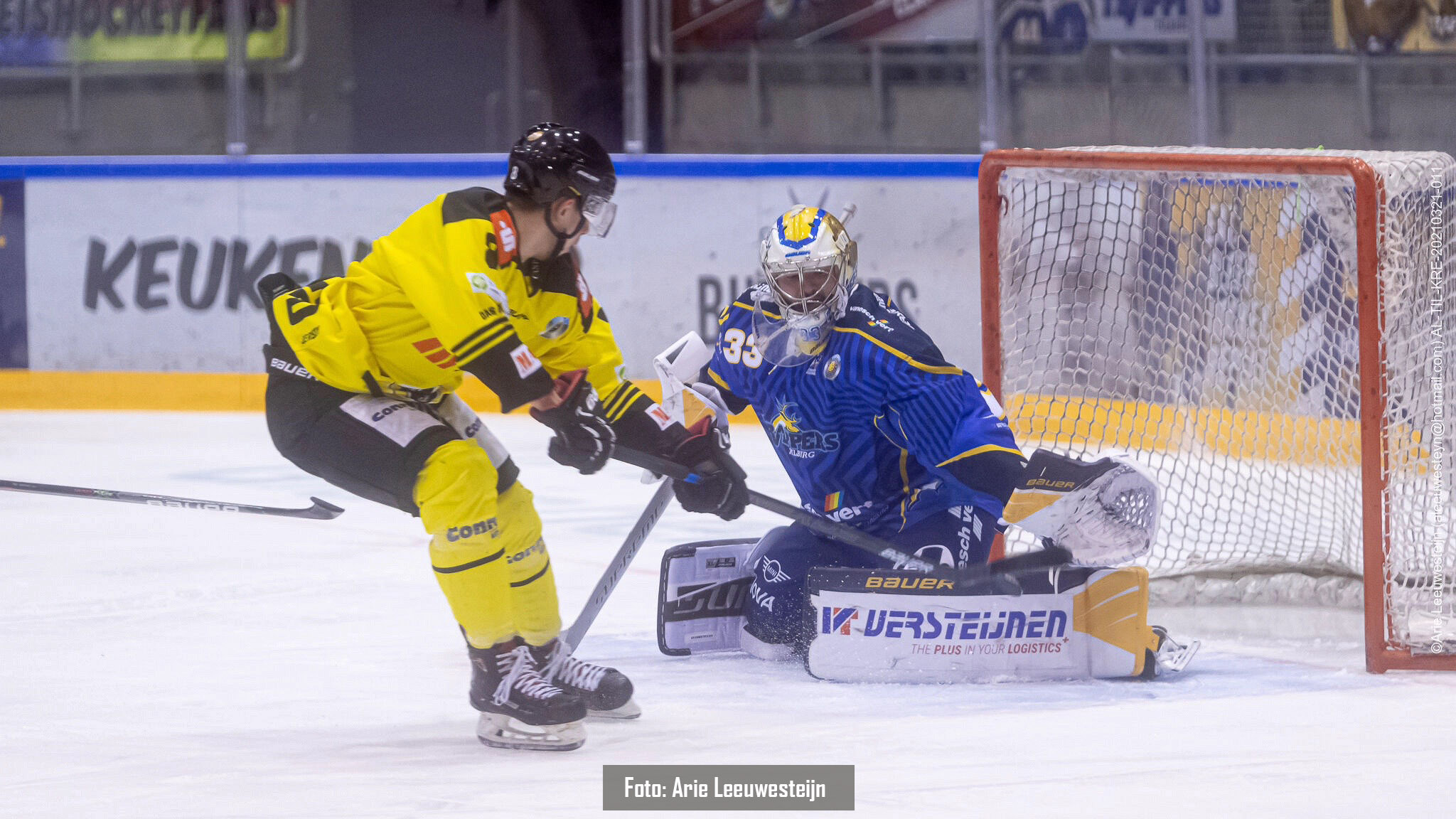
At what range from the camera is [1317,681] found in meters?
3.30

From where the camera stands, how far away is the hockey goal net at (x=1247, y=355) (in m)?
3.36

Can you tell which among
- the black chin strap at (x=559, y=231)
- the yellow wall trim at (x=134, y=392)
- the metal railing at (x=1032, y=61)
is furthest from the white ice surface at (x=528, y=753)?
the metal railing at (x=1032, y=61)

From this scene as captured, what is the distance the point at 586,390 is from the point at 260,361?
4553 millimetres

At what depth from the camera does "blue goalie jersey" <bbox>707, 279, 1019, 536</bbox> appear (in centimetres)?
331

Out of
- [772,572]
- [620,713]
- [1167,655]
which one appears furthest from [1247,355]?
[620,713]

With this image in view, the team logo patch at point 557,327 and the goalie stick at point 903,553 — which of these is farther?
the goalie stick at point 903,553

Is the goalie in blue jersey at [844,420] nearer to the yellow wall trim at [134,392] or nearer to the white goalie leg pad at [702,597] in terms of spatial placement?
the white goalie leg pad at [702,597]

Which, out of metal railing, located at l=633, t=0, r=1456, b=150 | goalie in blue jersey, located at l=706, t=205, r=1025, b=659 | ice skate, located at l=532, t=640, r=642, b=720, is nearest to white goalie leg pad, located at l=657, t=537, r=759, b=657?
goalie in blue jersey, located at l=706, t=205, r=1025, b=659

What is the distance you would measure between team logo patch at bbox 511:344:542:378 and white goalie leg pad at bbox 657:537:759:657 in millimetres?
819

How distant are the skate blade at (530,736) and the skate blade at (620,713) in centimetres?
17

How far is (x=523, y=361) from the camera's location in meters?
2.82

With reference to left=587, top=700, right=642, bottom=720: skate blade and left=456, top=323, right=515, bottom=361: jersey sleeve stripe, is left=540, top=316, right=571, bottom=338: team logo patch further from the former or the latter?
left=587, top=700, right=642, bottom=720: skate blade

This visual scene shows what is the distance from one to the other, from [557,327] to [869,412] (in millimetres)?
670

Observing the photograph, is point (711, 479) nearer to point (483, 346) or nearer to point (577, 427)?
point (577, 427)
